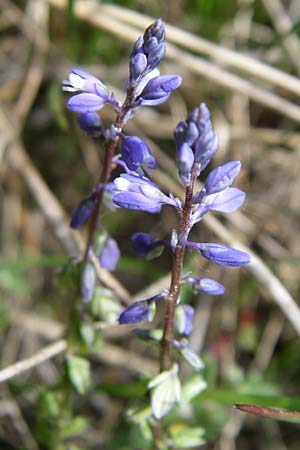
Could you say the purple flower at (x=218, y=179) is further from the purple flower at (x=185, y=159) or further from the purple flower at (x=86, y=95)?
the purple flower at (x=86, y=95)

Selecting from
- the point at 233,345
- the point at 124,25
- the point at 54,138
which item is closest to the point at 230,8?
the point at 124,25

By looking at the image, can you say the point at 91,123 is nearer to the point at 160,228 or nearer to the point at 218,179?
the point at 218,179

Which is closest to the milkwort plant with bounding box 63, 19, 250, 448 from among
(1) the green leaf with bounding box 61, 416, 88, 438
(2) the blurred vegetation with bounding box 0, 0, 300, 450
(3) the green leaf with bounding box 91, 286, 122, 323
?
(3) the green leaf with bounding box 91, 286, 122, 323

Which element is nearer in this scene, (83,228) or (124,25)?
(124,25)

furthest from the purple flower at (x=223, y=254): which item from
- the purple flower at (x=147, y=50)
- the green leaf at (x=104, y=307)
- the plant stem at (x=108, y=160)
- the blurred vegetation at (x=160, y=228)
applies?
the blurred vegetation at (x=160, y=228)

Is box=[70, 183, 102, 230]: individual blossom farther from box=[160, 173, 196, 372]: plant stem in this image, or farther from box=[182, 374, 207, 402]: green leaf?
box=[182, 374, 207, 402]: green leaf

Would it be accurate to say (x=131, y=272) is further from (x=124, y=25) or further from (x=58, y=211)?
(x=124, y=25)

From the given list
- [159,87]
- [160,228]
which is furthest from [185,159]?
[160,228]
